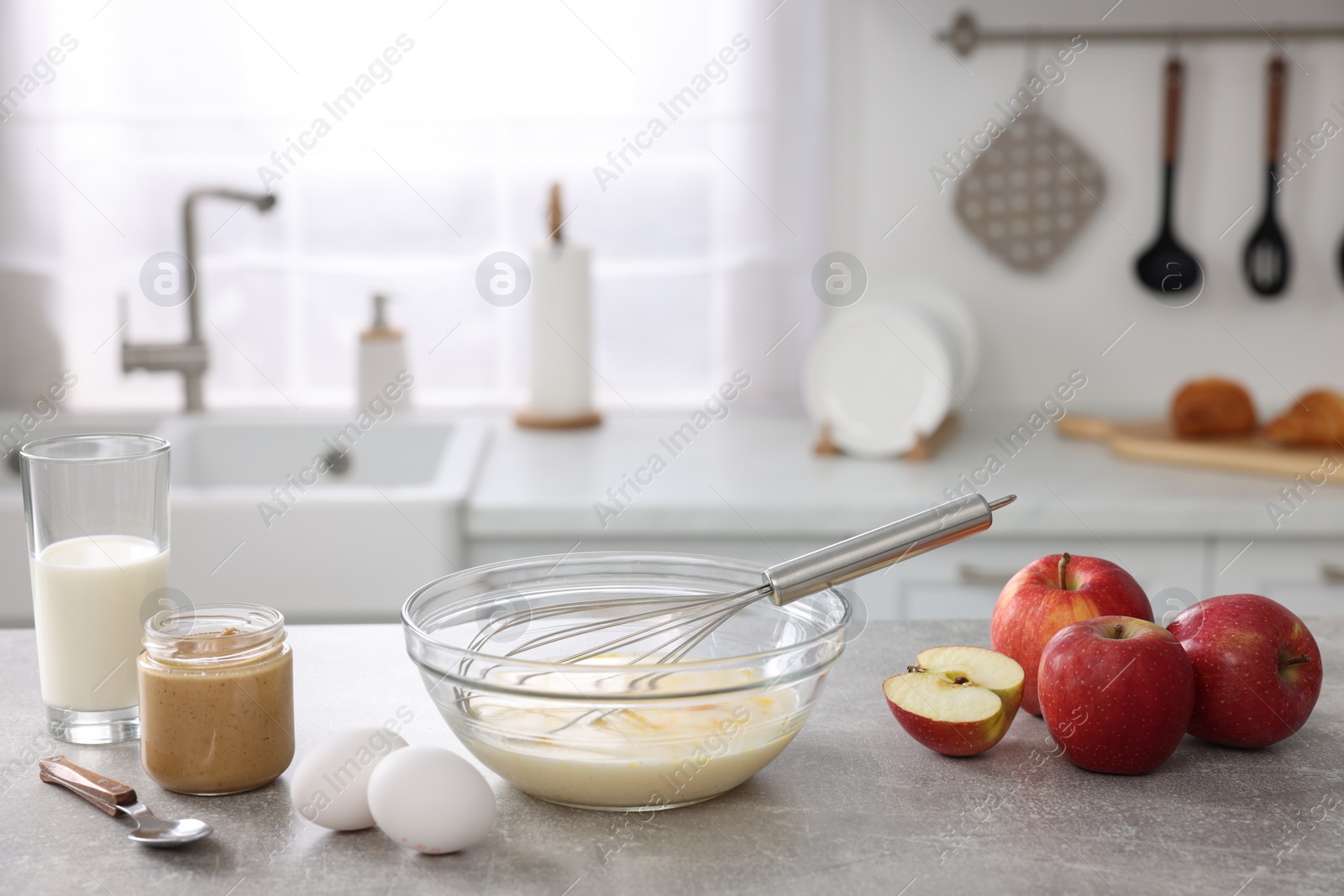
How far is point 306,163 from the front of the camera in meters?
2.01

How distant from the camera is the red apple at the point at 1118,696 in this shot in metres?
0.68

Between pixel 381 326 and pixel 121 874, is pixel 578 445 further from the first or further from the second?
pixel 121 874

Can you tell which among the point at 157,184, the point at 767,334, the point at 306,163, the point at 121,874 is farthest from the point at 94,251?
the point at 121,874

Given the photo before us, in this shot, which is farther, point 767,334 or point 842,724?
point 767,334

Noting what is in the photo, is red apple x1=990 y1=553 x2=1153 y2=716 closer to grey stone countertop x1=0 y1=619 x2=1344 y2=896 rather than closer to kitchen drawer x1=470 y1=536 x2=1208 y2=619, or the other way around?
grey stone countertop x1=0 y1=619 x2=1344 y2=896

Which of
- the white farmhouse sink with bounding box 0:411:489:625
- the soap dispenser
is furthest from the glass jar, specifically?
the soap dispenser

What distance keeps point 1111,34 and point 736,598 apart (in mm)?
1610

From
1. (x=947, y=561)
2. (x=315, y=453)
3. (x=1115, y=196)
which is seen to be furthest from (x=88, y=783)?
(x=1115, y=196)

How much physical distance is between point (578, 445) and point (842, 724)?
1109mm

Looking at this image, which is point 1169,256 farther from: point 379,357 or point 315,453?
point 315,453

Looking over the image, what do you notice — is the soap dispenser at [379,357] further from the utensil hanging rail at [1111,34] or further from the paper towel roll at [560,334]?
the utensil hanging rail at [1111,34]

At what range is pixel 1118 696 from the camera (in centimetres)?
68

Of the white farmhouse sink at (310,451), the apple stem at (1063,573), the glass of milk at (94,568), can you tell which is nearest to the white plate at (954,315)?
the white farmhouse sink at (310,451)

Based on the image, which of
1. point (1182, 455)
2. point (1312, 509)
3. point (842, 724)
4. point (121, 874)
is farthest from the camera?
point (1182, 455)
